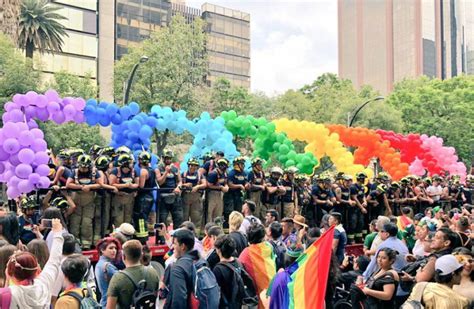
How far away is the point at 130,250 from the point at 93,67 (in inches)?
2279

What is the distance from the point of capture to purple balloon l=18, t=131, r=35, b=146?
1075 cm

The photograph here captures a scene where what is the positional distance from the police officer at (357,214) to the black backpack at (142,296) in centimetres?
1021

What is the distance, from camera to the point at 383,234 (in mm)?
7906

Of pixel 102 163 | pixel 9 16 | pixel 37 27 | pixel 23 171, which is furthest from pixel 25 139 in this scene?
pixel 37 27

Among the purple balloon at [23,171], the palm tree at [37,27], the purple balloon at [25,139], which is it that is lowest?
the purple balloon at [23,171]

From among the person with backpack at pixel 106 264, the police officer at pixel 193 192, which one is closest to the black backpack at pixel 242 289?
the person with backpack at pixel 106 264

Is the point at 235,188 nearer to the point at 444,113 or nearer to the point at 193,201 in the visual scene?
the point at 193,201

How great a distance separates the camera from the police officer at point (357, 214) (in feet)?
48.5

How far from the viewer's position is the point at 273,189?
520 inches

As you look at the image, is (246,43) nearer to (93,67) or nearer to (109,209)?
(93,67)

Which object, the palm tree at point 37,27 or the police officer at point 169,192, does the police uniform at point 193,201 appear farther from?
the palm tree at point 37,27

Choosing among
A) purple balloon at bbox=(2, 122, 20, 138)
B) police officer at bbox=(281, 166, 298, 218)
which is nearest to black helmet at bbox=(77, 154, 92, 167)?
purple balloon at bbox=(2, 122, 20, 138)

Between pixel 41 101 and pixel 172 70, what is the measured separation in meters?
20.0

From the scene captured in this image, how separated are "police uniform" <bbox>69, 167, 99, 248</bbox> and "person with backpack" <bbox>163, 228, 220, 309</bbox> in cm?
498
